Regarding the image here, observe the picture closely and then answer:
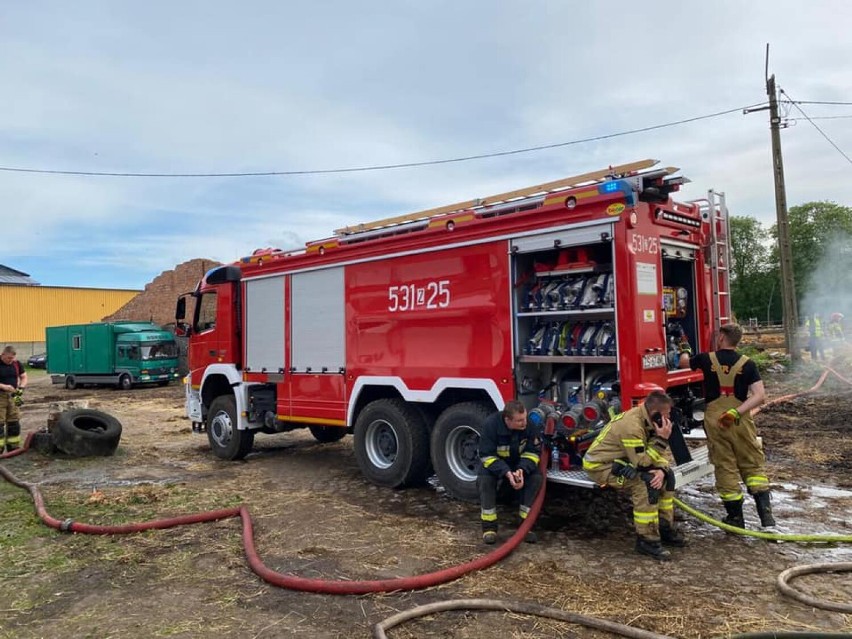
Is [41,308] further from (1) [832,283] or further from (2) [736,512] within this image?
(1) [832,283]

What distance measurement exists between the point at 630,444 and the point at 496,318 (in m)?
1.84

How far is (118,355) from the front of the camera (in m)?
25.9

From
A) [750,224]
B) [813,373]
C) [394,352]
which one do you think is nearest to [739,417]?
[394,352]

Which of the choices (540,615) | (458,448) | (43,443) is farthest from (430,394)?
(43,443)

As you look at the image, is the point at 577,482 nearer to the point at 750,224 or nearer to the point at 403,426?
the point at 403,426

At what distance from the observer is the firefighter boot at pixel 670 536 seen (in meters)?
5.16

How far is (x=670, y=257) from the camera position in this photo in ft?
20.5

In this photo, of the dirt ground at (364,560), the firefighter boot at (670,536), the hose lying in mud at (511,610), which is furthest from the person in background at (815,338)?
the hose lying in mud at (511,610)

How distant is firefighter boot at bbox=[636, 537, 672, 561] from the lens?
489cm

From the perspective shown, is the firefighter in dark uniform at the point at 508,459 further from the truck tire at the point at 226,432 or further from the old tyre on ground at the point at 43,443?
the old tyre on ground at the point at 43,443

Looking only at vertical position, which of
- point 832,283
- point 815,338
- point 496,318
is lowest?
point 815,338

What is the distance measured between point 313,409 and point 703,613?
213 inches

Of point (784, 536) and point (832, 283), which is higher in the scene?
point (832, 283)

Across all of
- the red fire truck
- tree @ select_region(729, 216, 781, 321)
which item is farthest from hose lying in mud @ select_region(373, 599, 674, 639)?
tree @ select_region(729, 216, 781, 321)
